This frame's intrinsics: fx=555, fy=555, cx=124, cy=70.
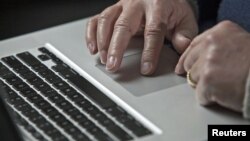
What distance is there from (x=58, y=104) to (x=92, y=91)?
7cm

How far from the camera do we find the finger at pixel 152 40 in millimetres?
951

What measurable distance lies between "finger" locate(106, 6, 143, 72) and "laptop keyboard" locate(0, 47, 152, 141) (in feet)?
0.20

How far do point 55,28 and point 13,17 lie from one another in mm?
196

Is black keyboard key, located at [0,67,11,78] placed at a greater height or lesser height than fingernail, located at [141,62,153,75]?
greater

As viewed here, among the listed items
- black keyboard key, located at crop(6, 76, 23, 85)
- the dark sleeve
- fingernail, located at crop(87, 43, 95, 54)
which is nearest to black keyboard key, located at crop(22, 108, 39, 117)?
black keyboard key, located at crop(6, 76, 23, 85)

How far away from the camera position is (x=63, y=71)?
0.97m

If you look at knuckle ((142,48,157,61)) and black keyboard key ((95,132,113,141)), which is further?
knuckle ((142,48,157,61))

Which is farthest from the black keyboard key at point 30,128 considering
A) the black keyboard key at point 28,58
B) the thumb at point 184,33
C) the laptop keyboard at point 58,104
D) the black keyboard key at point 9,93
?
the thumb at point 184,33

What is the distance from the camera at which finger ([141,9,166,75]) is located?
951mm

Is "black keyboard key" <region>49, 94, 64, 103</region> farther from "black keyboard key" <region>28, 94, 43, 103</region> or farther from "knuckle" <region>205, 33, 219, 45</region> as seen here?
"knuckle" <region>205, 33, 219, 45</region>

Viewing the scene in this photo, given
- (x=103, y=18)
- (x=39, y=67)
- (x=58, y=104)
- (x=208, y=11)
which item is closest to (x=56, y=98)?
(x=58, y=104)

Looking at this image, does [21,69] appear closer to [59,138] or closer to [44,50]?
[44,50]

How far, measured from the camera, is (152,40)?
0.98m

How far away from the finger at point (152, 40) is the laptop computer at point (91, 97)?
0.06ft
